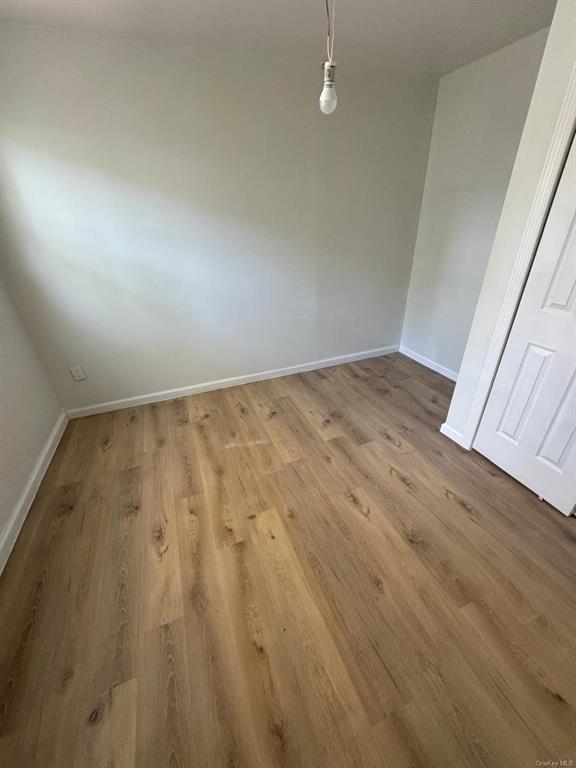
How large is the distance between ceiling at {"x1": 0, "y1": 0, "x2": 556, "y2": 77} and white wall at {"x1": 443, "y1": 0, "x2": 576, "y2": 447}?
0.56m

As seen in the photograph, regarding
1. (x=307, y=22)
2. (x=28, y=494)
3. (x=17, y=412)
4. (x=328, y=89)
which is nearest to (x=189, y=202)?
(x=307, y=22)

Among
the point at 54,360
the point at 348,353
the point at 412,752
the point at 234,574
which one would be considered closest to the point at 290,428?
the point at 234,574

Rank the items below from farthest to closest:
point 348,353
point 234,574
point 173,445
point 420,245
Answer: point 348,353 → point 420,245 → point 173,445 → point 234,574

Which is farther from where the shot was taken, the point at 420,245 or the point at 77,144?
the point at 420,245

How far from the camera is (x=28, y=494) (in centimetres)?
158

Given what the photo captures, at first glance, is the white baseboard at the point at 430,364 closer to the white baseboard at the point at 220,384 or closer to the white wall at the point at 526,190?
the white baseboard at the point at 220,384

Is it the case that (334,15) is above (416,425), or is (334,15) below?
above

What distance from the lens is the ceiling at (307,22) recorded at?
1.35 metres

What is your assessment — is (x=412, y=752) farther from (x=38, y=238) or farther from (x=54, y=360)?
(x=38, y=238)

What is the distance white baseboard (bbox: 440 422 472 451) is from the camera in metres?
1.86

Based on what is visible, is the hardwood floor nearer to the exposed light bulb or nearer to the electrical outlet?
the electrical outlet

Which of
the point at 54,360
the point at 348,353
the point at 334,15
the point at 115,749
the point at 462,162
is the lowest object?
the point at 115,749

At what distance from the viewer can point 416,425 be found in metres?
2.10

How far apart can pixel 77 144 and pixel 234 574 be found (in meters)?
2.36
